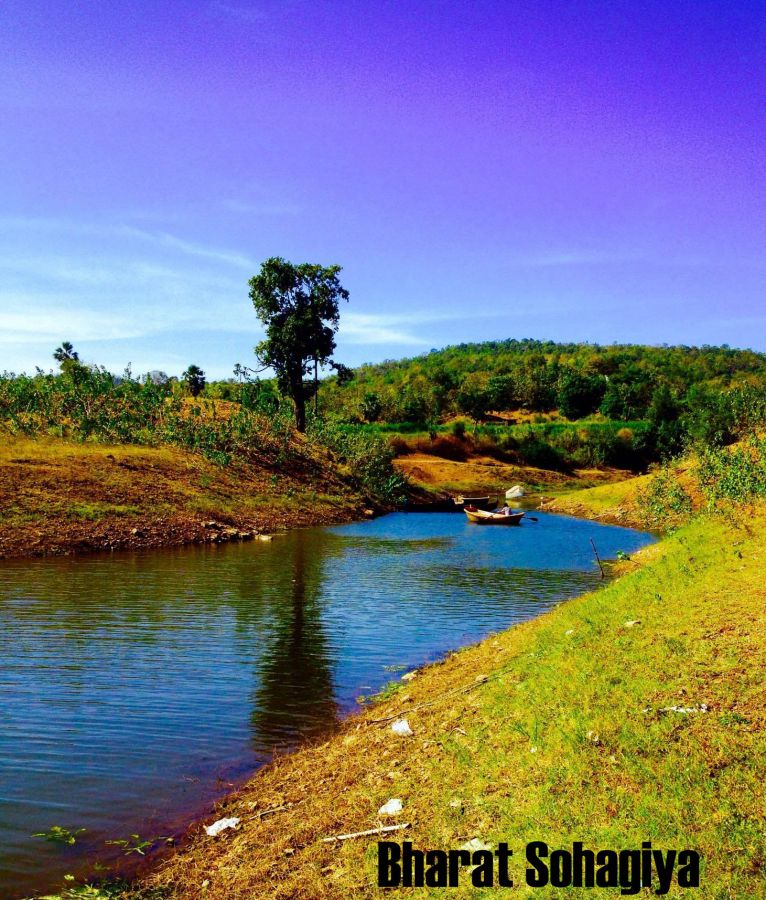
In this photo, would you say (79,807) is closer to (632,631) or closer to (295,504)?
(632,631)

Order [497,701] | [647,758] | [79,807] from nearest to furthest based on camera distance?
1. [647,758]
2. [79,807]
3. [497,701]

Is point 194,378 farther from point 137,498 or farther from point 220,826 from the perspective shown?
point 220,826

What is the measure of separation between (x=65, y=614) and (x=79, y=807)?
497 inches

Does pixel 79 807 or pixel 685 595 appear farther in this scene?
pixel 685 595

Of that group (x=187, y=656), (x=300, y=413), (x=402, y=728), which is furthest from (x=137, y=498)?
(x=402, y=728)

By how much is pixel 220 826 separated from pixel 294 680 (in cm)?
645

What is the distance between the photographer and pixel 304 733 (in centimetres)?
1225

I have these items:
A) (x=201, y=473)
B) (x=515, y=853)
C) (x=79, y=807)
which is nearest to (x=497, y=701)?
(x=515, y=853)

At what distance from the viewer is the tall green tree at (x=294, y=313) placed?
65.4 meters

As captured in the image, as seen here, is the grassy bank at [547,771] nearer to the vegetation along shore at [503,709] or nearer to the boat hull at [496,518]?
the vegetation along shore at [503,709]

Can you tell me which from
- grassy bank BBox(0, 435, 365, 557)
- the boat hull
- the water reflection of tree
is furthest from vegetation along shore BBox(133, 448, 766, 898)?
the boat hull

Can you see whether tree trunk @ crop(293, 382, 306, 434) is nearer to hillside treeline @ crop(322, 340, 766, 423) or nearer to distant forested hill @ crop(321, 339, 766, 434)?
distant forested hill @ crop(321, 339, 766, 434)

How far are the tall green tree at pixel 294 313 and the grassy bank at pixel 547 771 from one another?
55.2 metres

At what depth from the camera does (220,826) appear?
28.6 feet
